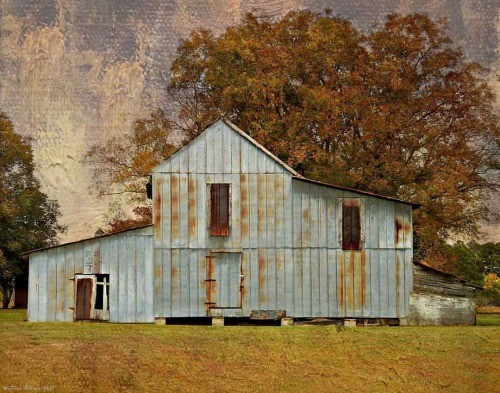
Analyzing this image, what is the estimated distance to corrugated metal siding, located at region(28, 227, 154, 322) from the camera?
4209cm

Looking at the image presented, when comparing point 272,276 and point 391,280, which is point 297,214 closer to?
point 272,276

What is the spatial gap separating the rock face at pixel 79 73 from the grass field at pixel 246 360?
117277 mm

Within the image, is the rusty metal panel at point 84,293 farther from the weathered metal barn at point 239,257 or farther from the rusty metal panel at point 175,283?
the rusty metal panel at point 175,283

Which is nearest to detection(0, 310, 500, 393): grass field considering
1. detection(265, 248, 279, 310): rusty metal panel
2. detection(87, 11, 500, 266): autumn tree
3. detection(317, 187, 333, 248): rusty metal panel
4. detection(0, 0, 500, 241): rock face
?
detection(265, 248, 279, 310): rusty metal panel

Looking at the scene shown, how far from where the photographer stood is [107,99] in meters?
165

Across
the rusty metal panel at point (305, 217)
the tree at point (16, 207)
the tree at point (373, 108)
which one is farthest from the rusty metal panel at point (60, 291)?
the tree at point (16, 207)

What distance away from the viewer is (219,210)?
4216 cm

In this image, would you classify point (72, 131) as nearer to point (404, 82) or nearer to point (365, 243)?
point (404, 82)

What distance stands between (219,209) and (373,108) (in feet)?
71.5

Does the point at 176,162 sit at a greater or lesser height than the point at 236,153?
lesser

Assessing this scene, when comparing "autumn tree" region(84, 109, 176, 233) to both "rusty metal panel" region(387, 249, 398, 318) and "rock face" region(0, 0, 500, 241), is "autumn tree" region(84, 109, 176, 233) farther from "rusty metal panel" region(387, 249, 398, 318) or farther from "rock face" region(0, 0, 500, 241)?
"rock face" region(0, 0, 500, 241)

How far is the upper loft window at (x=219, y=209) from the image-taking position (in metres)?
42.2

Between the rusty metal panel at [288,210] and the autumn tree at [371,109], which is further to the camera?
the autumn tree at [371,109]

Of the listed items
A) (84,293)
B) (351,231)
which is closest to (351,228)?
(351,231)
